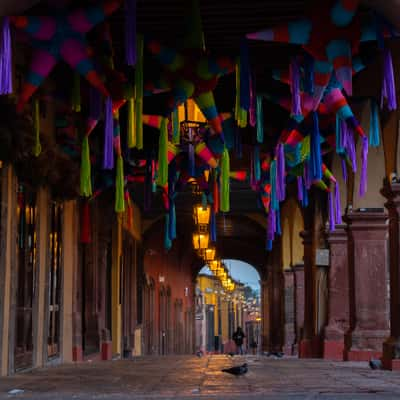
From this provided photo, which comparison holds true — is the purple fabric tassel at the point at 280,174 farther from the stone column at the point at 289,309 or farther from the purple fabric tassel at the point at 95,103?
the stone column at the point at 289,309

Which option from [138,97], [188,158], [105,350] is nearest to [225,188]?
[138,97]

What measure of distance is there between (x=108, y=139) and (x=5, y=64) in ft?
5.05

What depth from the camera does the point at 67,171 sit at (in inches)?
482

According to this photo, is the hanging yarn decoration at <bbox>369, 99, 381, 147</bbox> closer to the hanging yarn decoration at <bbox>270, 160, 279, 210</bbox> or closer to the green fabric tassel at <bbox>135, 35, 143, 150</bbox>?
the hanging yarn decoration at <bbox>270, 160, 279, 210</bbox>

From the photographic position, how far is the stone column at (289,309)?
23953 millimetres

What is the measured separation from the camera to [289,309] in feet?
80.8

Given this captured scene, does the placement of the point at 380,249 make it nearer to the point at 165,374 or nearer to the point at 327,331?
the point at 327,331

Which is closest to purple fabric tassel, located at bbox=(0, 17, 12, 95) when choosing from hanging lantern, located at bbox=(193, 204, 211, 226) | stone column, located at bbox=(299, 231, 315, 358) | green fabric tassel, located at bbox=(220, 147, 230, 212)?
green fabric tassel, located at bbox=(220, 147, 230, 212)

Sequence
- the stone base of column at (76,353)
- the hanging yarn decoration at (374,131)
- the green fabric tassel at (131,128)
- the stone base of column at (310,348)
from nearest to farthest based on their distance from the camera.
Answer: the green fabric tassel at (131,128) → the hanging yarn decoration at (374,131) → the stone base of column at (76,353) → the stone base of column at (310,348)

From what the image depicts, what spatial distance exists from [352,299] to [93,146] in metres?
5.25

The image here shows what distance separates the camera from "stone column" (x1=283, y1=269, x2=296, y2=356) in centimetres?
2395

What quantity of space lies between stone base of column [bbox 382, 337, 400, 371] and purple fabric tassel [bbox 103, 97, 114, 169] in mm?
4428

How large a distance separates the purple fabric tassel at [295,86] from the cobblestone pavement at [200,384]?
282 centimetres

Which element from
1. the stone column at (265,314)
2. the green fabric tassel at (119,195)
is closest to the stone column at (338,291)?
the green fabric tassel at (119,195)
